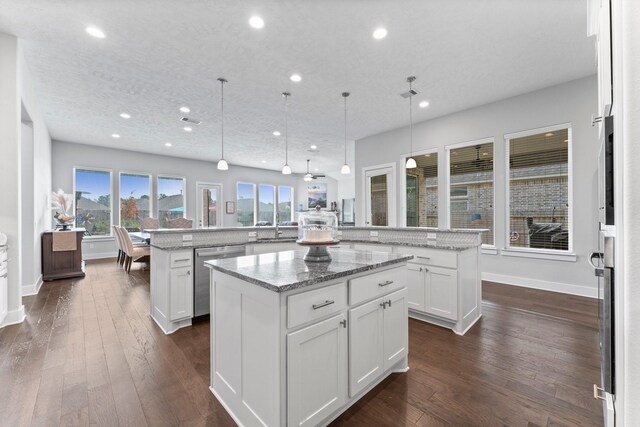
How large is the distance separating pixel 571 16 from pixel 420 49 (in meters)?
1.40

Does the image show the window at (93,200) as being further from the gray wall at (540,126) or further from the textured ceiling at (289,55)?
the gray wall at (540,126)

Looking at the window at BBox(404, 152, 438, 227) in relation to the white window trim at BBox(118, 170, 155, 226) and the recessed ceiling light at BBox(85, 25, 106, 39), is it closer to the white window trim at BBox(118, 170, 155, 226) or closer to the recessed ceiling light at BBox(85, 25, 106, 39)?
the recessed ceiling light at BBox(85, 25, 106, 39)

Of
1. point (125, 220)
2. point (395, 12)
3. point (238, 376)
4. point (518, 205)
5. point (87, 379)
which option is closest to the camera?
point (238, 376)

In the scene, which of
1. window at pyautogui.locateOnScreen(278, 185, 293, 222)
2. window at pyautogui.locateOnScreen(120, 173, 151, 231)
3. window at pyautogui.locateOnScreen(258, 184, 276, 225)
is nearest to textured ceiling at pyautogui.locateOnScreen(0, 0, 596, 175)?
window at pyautogui.locateOnScreen(120, 173, 151, 231)

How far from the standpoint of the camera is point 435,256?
2992 mm

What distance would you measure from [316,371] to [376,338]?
56cm

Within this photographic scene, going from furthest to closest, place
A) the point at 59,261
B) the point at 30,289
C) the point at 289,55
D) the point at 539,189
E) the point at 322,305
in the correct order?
the point at 59,261, the point at 539,189, the point at 30,289, the point at 289,55, the point at 322,305

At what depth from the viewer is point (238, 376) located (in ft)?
5.41

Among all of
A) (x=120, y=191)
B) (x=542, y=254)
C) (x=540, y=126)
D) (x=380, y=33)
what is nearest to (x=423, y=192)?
(x=540, y=126)

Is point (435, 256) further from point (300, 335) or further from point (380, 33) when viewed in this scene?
point (380, 33)

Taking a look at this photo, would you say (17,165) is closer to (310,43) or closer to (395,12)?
(310,43)

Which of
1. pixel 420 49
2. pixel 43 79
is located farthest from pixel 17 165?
pixel 420 49

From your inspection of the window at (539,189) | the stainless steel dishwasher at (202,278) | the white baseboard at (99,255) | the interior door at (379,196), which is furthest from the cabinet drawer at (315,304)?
the white baseboard at (99,255)

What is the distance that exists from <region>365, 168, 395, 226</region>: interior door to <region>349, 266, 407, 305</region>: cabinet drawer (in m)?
4.56
